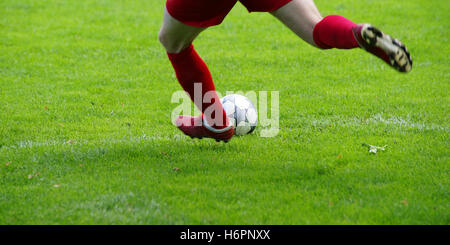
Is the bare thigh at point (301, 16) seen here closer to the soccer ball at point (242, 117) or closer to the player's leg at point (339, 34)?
the player's leg at point (339, 34)

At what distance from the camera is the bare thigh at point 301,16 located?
3525mm

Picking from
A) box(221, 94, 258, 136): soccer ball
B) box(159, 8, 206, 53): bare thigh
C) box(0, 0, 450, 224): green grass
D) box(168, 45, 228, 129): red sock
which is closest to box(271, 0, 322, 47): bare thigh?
box(159, 8, 206, 53): bare thigh

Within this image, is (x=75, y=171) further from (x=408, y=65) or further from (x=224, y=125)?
(x=408, y=65)

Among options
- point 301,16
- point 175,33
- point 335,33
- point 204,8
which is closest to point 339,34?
point 335,33

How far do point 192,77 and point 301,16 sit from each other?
0.97 metres

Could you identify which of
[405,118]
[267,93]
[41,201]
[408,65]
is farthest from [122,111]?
→ [408,65]

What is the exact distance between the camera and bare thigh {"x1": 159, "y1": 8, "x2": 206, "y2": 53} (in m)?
3.69

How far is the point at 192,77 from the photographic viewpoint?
409cm

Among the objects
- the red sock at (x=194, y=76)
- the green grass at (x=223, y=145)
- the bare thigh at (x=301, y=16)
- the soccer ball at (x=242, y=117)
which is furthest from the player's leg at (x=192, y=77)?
the bare thigh at (x=301, y=16)

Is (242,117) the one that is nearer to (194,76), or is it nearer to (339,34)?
(194,76)

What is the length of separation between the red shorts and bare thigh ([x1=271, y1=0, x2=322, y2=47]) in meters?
0.05

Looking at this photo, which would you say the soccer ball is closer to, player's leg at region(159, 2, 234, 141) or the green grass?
the green grass

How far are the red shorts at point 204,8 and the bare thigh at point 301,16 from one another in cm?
5

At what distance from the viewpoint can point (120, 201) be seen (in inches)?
134
